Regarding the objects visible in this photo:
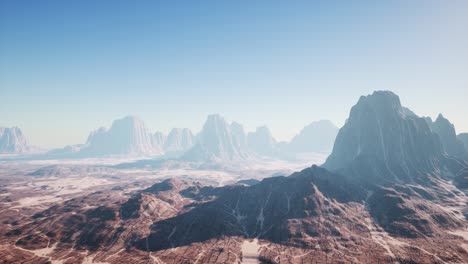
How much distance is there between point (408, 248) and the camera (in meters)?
193

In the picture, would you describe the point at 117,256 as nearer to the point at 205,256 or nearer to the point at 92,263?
the point at 92,263

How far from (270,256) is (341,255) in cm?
5380

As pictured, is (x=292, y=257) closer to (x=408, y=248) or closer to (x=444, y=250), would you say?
(x=408, y=248)

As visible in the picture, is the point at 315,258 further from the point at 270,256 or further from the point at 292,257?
the point at 270,256

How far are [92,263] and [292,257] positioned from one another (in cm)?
14836

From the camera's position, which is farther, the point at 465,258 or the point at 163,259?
the point at 163,259

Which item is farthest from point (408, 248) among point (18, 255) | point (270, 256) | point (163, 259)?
point (18, 255)

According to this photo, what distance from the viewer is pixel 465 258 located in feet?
579

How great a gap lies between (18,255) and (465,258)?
331m

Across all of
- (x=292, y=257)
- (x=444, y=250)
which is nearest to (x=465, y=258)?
(x=444, y=250)

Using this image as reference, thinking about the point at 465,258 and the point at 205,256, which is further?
the point at 205,256

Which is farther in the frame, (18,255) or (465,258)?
(18,255)

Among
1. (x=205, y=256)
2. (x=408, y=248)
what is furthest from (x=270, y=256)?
(x=408, y=248)

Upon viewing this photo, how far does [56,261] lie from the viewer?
185 meters
